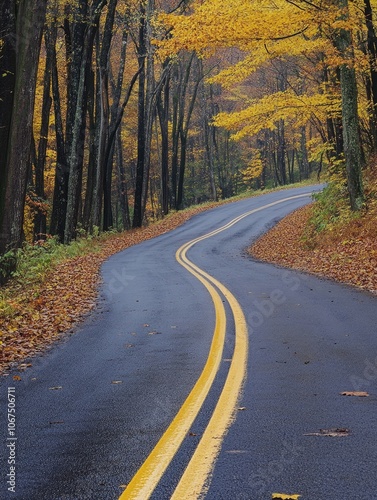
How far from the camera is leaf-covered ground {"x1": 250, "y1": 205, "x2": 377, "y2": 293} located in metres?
14.3

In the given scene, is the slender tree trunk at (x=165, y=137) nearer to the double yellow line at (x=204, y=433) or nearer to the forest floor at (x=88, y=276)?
the forest floor at (x=88, y=276)

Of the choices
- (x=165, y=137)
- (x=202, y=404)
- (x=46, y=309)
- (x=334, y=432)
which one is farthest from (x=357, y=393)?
(x=165, y=137)

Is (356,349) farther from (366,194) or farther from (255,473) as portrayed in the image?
(366,194)

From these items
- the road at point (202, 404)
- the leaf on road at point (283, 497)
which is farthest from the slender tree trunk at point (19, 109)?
the leaf on road at point (283, 497)

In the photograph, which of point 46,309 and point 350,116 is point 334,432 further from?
point 350,116

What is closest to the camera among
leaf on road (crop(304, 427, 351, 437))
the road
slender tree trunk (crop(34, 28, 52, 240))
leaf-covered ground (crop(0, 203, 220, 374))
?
the road

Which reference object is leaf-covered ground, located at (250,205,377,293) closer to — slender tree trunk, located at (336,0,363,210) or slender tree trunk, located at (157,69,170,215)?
slender tree trunk, located at (336,0,363,210)

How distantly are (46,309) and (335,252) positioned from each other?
9.62m

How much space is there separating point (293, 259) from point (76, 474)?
1622cm

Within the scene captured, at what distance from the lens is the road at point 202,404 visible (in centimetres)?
341

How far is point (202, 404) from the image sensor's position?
500 cm

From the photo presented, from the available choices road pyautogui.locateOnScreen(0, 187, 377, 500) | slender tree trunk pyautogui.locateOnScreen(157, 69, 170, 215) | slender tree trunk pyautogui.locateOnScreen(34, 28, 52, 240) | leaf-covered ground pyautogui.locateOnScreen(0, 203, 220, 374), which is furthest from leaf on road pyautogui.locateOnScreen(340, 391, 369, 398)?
slender tree trunk pyautogui.locateOnScreen(157, 69, 170, 215)

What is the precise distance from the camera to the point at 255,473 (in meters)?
3.43

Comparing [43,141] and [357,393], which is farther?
[43,141]
